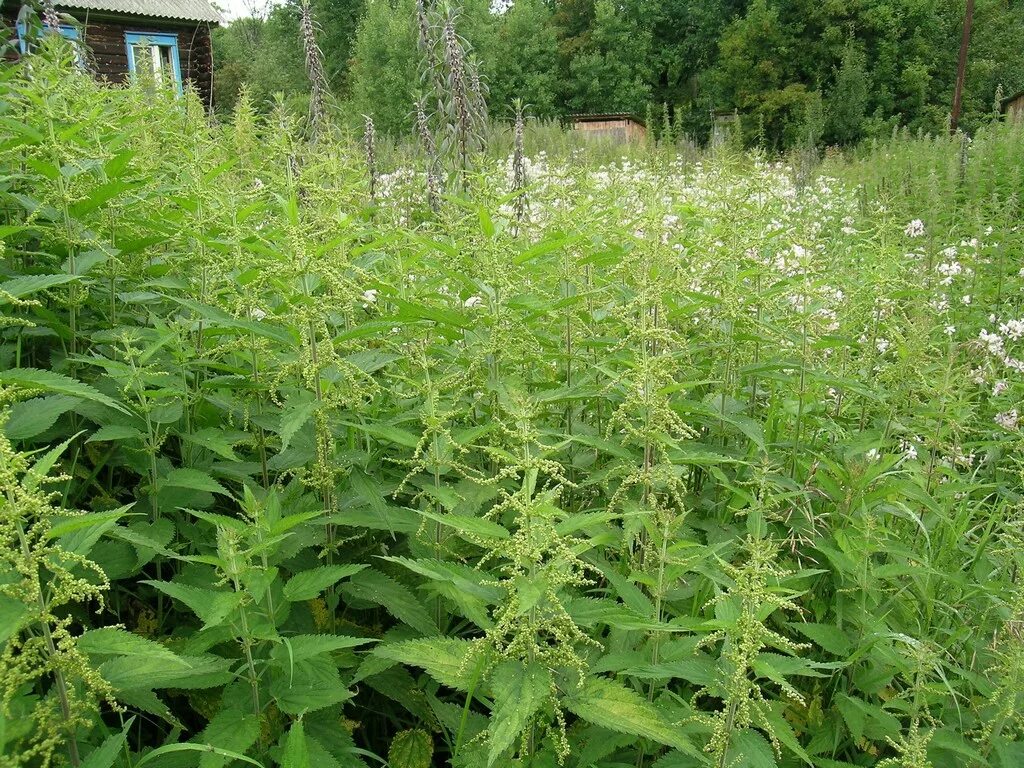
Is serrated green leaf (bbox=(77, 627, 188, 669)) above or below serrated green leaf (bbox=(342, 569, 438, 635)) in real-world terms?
above

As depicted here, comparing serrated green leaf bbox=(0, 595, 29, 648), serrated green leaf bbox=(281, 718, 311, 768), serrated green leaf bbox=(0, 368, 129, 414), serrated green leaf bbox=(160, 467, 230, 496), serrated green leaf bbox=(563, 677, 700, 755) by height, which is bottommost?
serrated green leaf bbox=(563, 677, 700, 755)

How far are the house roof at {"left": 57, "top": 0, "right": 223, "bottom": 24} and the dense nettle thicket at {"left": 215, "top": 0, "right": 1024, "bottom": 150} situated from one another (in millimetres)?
5306

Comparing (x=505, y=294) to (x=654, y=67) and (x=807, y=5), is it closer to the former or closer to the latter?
(x=807, y=5)

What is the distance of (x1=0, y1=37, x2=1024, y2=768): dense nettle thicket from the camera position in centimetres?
155

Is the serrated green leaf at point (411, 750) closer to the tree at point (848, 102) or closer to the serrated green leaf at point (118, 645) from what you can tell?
the serrated green leaf at point (118, 645)

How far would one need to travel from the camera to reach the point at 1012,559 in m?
2.46

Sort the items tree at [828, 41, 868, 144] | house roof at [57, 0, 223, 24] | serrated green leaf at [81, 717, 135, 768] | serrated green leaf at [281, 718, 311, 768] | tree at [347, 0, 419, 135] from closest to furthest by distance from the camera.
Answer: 1. serrated green leaf at [81, 717, 135, 768]
2. serrated green leaf at [281, 718, 311, 768]
3. house roof at [57, 0, 223, 24]
4. tree at [347, 0, 419, 135]
5. tree at [828, 41, 868, 144]

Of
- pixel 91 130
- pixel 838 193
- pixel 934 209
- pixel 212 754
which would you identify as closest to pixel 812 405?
pixel 212 754

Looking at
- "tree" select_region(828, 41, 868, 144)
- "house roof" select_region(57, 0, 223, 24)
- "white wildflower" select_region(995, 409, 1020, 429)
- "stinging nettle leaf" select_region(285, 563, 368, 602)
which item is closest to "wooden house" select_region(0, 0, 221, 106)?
"house roof" select_region(57, 0, 223, 24)

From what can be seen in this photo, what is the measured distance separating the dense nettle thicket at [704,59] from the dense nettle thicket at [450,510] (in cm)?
2378

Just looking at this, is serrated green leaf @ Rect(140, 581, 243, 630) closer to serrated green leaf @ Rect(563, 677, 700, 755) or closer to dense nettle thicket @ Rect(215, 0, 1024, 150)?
serrated green leaf @ Rect(563, 677, 700, 755)

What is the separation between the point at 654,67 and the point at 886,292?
168 ft

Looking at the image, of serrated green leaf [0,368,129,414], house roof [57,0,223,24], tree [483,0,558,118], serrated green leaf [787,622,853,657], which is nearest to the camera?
serrated green leaf [0,368,129,414]

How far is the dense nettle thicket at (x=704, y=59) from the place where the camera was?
114 ft
